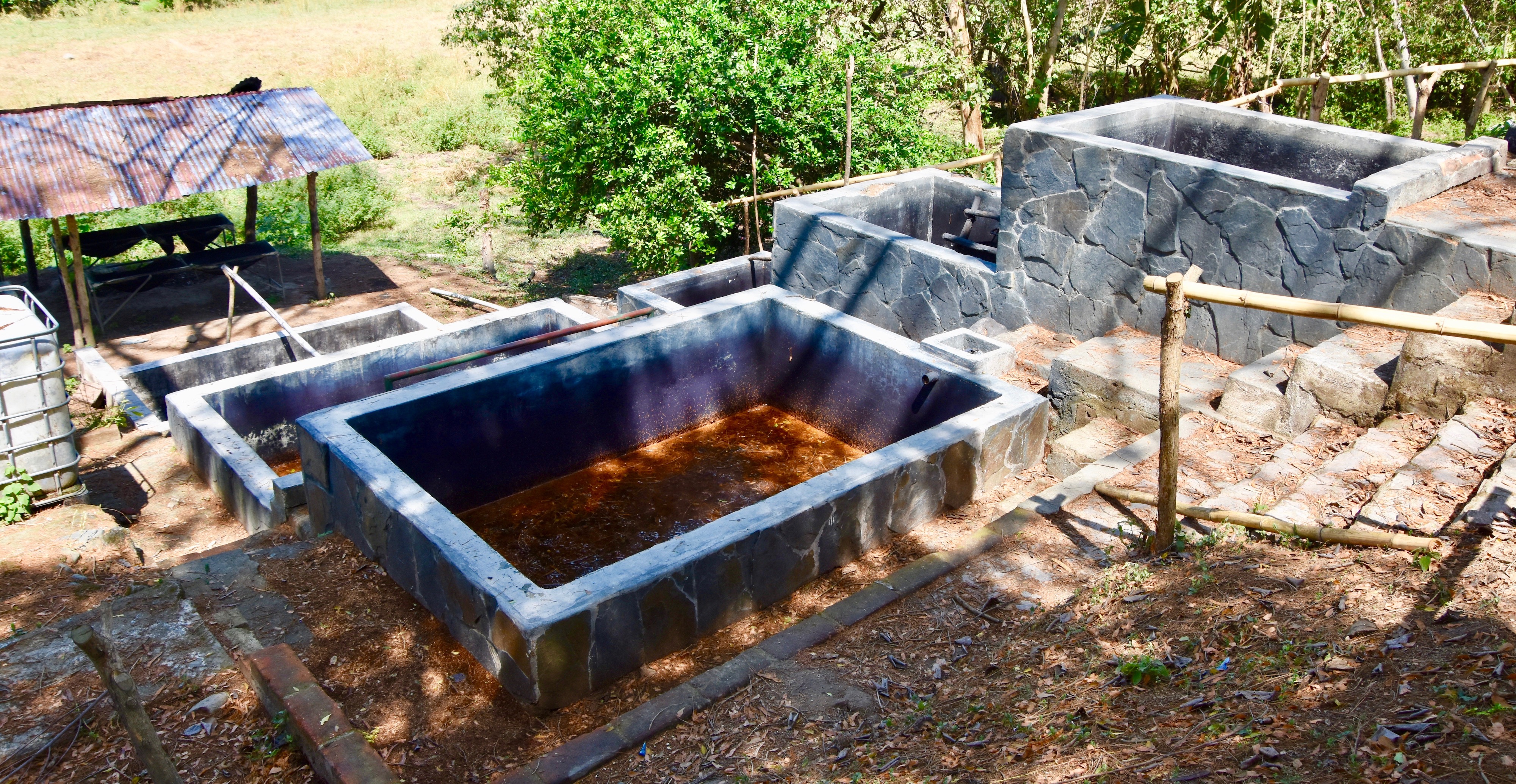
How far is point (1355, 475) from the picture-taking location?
194 inches

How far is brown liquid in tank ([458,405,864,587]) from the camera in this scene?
6.48 meters

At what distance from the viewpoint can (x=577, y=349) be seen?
23.0ft

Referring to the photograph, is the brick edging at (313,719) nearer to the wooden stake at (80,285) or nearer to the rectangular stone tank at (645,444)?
the rectangular stone tank at (645,444)

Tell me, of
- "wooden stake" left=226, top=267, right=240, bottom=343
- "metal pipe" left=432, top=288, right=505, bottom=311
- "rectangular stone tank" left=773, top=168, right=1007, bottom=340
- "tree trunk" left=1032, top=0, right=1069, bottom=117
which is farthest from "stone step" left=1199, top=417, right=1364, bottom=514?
"tree trunk" left=1032, top=0, right=1069, bottom=117

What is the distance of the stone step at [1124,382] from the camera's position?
637cm

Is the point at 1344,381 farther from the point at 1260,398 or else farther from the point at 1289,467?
the point at 1289,467

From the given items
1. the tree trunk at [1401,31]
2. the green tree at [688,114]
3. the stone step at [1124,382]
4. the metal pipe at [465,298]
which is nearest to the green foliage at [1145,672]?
the stone step at [1124,382]

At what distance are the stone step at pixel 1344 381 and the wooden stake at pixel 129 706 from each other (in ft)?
17.9

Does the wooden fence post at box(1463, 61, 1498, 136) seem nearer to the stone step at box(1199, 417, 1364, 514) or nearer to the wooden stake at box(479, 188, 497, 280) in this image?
the stone step at box(1199, 417, 1364, 514)

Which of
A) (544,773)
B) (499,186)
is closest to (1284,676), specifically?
(544,773)

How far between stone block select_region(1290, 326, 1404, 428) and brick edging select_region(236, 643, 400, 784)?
16.1 feet

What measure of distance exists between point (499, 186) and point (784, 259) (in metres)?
7.93

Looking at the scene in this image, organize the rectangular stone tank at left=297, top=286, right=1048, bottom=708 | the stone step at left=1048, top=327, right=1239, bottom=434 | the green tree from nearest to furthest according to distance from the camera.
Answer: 1. the rectangular stone tank at left=297, top=286, right=1048, bottom=708
2. the stone step at left=1048, top=327, right=1239, bottom=434
3. the green tree

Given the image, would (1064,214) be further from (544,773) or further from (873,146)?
(544,773)
